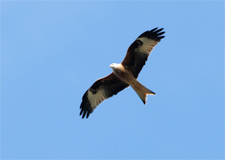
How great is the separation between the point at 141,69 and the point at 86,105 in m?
2.36

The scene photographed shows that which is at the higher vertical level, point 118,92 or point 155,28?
point 155,28

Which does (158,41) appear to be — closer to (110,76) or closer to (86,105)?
(110,76)

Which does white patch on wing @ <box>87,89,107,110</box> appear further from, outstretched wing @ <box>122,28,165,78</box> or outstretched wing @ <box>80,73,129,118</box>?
outstretched wing @ <box>122,28,165,78</box>

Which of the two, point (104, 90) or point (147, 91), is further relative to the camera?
point (104, 90)

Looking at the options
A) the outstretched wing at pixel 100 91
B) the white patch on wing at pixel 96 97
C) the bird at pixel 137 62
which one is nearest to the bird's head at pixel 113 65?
the bird at pixel 137 62

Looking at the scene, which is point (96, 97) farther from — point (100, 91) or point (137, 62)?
point (137, 62)

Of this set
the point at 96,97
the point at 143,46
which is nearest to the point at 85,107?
the point at 96,97

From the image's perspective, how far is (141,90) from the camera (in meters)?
14.3

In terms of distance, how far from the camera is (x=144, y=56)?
14.3 meters

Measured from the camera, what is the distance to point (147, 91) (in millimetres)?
14180

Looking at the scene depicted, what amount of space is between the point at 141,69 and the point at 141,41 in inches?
34.7

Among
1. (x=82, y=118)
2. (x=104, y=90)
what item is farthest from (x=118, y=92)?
(x=82, y=118)

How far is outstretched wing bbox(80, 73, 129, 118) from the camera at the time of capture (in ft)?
48.9

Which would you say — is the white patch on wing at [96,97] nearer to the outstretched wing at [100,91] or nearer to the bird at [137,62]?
the outstretched wing at [100,91]
